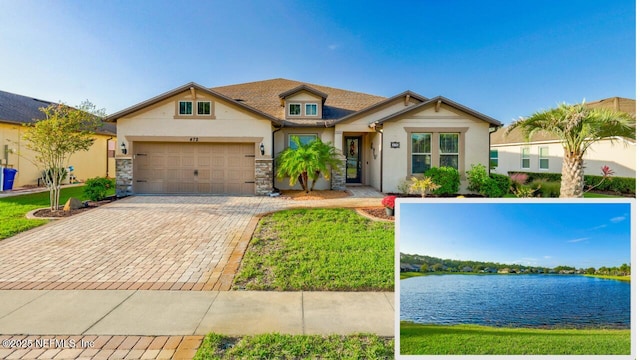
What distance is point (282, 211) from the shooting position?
33.4 feet

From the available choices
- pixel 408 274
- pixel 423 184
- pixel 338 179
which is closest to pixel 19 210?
pixel 338 179

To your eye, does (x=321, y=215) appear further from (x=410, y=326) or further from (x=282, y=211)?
(x=410, y=326)

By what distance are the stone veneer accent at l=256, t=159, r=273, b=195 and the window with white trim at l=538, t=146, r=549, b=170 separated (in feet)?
54.1

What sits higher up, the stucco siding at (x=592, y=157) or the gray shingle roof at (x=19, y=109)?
the gray shingle roof at (x=19, y=109)

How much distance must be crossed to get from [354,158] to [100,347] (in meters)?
15.1

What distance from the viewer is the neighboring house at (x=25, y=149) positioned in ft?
53.3

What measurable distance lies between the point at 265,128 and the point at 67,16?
7.36m

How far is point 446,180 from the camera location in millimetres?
13484

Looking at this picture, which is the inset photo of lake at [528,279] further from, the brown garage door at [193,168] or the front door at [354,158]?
the front door at [354,158]

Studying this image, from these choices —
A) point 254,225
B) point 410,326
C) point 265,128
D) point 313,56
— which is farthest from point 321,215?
point 313,56

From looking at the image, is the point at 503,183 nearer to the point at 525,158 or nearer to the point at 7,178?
the point at 525,158

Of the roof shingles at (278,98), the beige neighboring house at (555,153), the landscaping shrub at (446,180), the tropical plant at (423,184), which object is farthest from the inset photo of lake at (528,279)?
the beige neighboring house at (555,153)

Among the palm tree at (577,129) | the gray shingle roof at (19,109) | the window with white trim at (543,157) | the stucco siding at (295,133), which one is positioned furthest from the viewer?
the window with white trim at (543,157)

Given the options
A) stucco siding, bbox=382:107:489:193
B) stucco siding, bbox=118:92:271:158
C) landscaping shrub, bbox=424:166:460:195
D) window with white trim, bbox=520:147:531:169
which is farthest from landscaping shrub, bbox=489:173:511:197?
stucco siding, bbox=118:92:271:158
